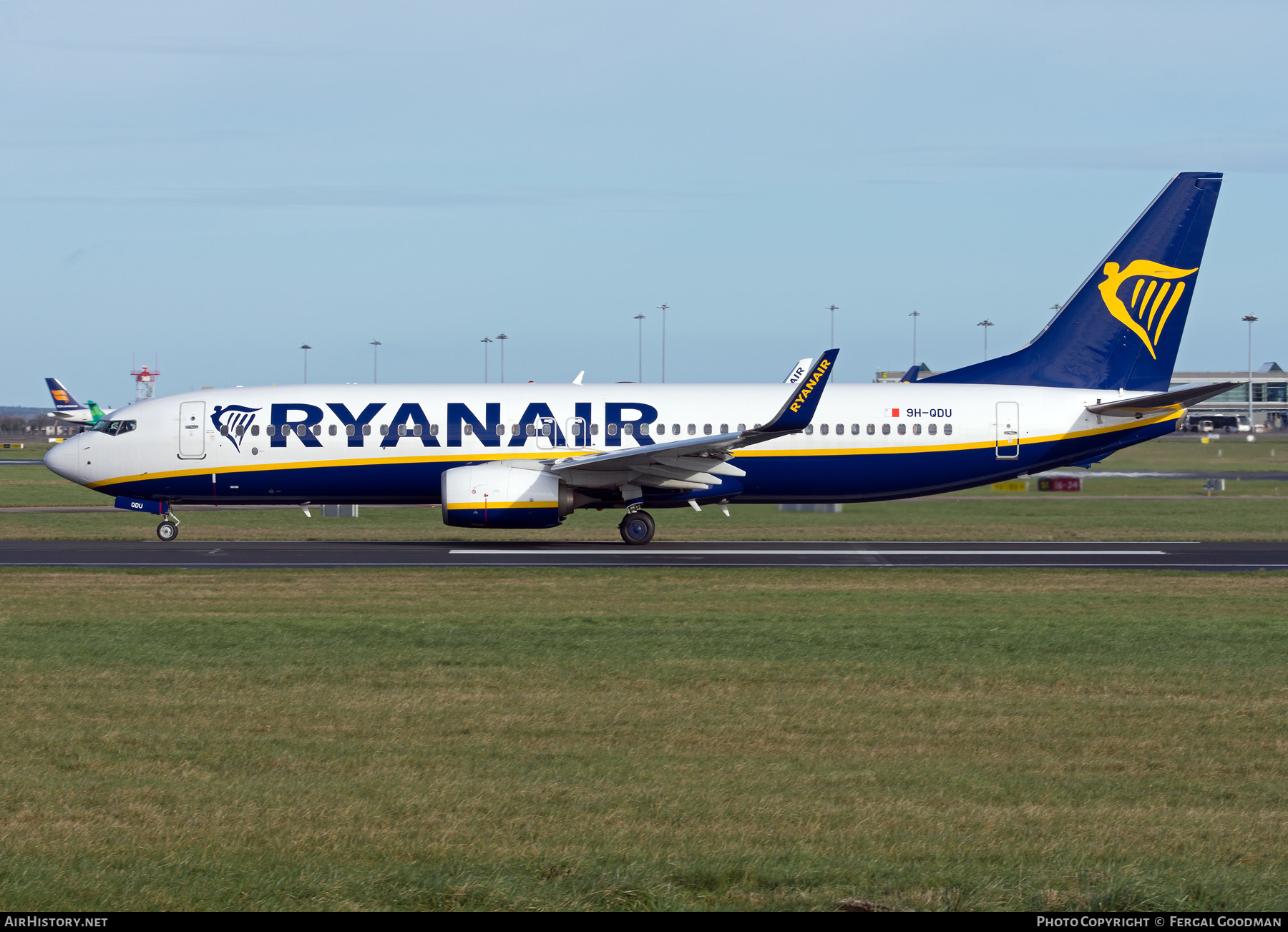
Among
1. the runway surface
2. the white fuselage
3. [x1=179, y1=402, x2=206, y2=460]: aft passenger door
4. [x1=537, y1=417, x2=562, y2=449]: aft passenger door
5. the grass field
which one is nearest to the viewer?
the grass field

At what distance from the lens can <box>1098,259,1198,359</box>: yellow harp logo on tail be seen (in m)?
33.3

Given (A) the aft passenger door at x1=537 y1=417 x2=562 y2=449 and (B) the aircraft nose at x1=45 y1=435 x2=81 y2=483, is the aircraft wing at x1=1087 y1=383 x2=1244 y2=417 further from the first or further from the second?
(B) the aircraft nose at x1=45 y1=435 x2=81 y2=483

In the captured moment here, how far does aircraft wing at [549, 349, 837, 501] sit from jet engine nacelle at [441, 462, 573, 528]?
2.13 ft

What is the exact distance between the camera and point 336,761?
9953 millimetres

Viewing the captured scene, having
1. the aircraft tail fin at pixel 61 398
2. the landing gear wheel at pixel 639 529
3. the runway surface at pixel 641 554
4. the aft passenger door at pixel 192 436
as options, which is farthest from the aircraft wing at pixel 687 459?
the aircraft tail fin at pixel 61 398

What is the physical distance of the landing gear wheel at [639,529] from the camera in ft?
102

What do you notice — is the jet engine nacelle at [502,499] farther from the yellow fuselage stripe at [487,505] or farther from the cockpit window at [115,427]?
the cockpit window at [115,427]

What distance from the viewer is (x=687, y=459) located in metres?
30.6

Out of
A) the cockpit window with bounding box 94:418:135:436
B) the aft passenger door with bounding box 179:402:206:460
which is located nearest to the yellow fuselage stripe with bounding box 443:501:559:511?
the aft passenger door with bounding box 179:402:206:460

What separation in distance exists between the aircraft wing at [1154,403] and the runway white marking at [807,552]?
3.80 metres

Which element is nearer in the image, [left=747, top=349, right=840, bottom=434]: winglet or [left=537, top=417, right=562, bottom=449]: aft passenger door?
[left=747, top=349, right=840, bottom=434]: winglet

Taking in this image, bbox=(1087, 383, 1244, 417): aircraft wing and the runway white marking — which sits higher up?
bbox=(1087, 383, 1244, 417): aircraft wing

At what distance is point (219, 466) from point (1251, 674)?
988 inches
